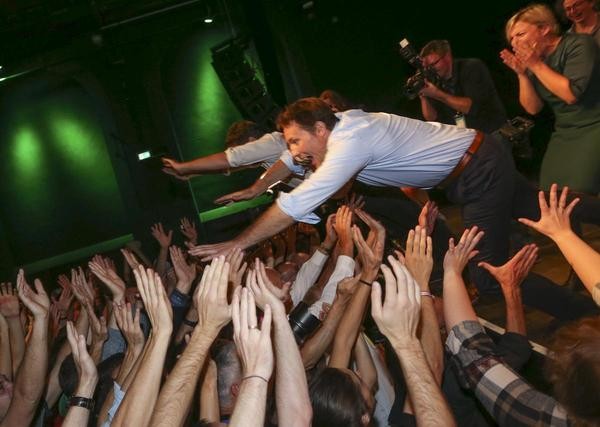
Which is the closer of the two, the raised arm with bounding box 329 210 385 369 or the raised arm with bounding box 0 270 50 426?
the raised arm with bounding box 329 210 385 369

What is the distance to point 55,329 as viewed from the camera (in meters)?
3.42

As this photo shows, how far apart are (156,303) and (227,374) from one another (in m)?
0.53

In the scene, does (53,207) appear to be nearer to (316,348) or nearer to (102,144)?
(102,144)

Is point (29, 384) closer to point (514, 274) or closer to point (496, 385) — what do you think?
point (496, 385)

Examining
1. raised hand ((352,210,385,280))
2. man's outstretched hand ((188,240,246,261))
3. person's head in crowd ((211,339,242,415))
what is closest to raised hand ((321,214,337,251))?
raised hand ((352,210,385,280))

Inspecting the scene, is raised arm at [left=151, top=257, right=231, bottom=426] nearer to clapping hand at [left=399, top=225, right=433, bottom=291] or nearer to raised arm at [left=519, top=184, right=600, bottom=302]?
clapping hand at [left=399, top=225, right=433, bottom=291]

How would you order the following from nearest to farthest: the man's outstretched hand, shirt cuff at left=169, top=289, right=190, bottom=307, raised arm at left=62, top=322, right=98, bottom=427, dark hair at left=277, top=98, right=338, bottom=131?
raised arm at left=62, top=322, right=98, bottom=427, the man's outstretched hand, dark hair at left=277, top=98, right=338, bottom=131, shirt cuff at left=169, top=289, right=190, bottom=307

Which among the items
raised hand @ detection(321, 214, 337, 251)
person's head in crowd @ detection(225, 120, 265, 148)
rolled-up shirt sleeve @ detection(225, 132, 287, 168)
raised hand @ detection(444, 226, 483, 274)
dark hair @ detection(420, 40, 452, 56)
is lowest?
raised hand @ detection(321, 214, 337, 251)

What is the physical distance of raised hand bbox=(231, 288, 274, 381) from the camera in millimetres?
1338

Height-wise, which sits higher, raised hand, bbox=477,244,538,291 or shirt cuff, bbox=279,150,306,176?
shirt cuff, bbox=279,150,306,176

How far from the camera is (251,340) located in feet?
4.52

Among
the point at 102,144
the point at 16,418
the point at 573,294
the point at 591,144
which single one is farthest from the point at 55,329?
the point at 102,144

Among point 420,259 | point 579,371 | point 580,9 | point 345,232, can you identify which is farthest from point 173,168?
point 579,371

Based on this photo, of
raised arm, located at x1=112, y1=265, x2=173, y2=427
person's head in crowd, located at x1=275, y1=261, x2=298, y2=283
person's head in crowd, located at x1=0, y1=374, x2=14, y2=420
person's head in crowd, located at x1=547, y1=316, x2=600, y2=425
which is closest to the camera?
person's head in crowd, located at x1=547, y1=316, x2=600, y2=425
